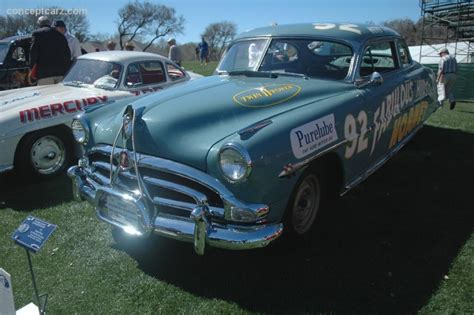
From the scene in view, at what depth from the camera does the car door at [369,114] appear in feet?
11.5

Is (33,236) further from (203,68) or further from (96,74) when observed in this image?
(203,68)

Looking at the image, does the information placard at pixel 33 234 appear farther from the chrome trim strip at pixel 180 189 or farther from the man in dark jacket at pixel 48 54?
the man in dark jacket at pixel 48 54

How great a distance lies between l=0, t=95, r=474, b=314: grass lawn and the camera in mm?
2629

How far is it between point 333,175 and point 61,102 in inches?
132

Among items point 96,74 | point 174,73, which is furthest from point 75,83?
point 174,73

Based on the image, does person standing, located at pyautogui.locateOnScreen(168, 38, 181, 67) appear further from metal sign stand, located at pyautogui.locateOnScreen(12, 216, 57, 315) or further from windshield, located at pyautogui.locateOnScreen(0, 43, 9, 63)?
metal sign stand, located at pyautogui.locateOnScreen(12, 216, 57, 315)

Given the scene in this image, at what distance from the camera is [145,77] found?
6.13 meters

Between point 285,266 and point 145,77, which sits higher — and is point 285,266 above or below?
below

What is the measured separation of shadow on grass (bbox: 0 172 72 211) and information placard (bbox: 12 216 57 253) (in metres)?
2.06

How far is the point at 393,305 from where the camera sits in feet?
8.42

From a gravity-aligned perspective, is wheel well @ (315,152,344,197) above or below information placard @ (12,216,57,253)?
below

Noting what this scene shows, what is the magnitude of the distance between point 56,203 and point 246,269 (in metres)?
2.34

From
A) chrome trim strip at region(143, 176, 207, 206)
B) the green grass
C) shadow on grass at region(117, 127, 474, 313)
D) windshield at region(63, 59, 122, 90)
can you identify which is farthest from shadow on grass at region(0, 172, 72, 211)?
the green grass

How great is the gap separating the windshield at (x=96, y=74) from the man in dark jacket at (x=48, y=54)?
0.90m
